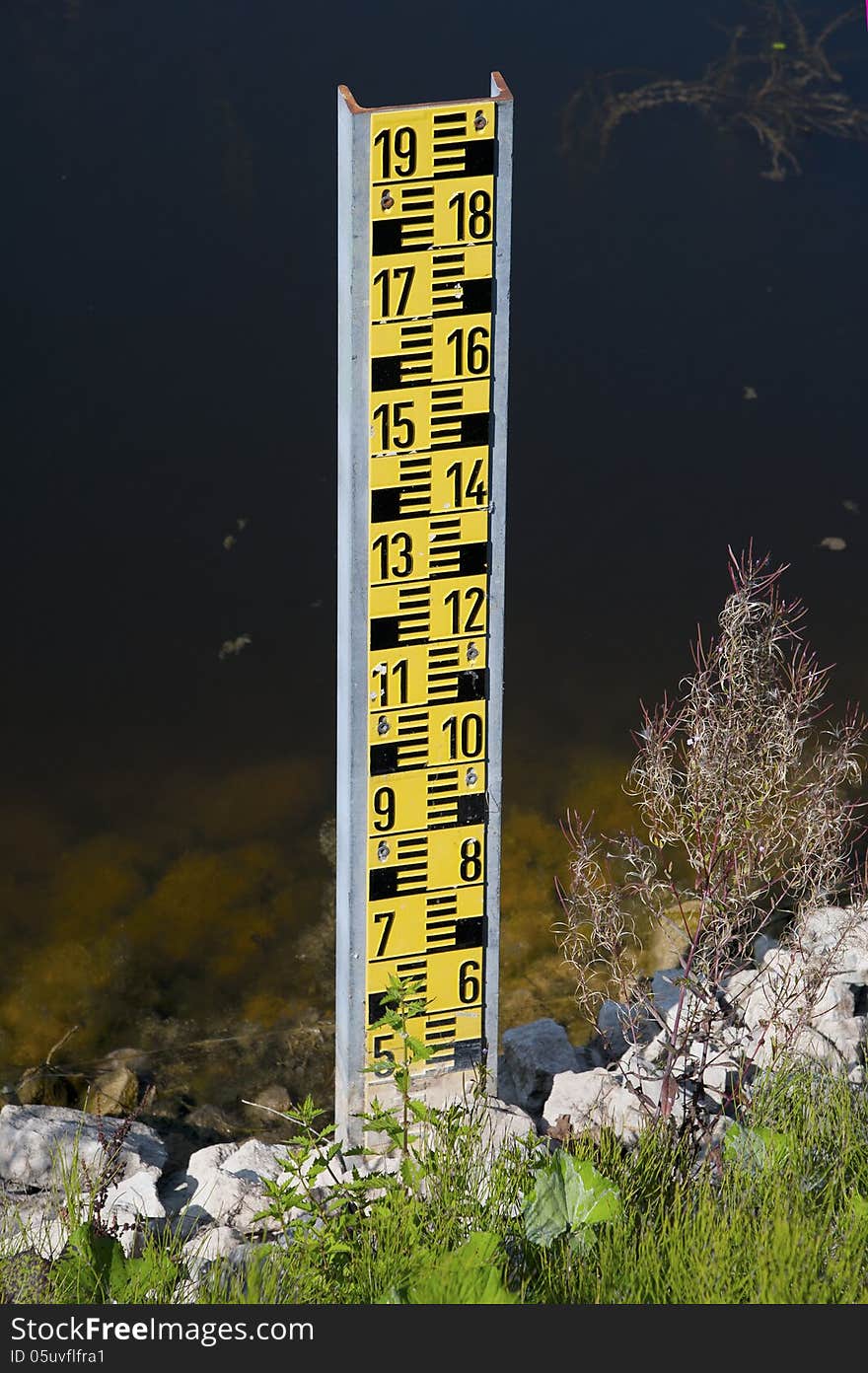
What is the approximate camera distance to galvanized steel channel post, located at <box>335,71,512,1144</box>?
3850 millimetres

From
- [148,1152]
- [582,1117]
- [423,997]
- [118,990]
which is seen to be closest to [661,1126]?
[582,1117]

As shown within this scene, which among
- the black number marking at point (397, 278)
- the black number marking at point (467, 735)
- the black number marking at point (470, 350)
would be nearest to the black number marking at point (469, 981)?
the black number marking at point (467, 735)

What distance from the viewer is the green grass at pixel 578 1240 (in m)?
3.50

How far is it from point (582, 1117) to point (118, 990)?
209cm

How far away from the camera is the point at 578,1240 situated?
12.2 ft

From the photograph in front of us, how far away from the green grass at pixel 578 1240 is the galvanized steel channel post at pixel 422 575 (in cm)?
51

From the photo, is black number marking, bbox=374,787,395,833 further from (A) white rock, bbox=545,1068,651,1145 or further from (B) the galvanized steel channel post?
(A) white rock, bbox=545,1068,651,1145

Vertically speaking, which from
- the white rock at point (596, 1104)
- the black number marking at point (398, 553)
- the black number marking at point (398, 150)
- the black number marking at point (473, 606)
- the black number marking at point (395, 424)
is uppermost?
the black number marking at point (398, 150)

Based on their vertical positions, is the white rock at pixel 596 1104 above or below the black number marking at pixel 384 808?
below

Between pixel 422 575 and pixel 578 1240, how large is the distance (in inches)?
60.4

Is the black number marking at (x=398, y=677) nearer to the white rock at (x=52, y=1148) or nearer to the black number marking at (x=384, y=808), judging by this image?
the black number marking at (x=384, y=808)

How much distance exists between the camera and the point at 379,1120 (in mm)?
3984

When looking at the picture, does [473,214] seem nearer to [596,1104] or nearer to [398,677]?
[398,677]

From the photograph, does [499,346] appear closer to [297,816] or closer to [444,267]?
[444,267]
